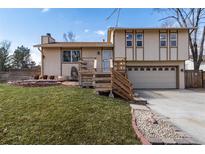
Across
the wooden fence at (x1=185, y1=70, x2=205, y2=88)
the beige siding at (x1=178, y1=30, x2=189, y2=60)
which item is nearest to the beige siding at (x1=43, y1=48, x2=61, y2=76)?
the beige siding at (x1=178, y1=30, x2=189, y2=60)

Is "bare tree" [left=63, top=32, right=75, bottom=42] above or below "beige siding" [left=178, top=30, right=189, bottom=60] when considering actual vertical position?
above

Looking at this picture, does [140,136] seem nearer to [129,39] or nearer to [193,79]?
[129,39]

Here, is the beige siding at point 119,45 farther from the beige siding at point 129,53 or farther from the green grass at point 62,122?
the green grass at point 62,122

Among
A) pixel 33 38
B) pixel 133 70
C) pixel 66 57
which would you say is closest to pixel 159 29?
pixel 133 70

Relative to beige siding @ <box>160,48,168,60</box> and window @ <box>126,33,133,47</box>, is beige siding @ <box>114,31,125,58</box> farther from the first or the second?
beige siding @ <box>160,48,168,60</box>

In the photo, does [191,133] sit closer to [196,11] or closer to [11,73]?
[196,11]

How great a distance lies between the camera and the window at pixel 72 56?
18188 mm

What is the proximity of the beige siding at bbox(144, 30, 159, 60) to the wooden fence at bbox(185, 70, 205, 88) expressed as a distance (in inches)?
164

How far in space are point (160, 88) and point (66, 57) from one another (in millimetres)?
8210

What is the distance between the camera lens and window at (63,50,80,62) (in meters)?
18.2

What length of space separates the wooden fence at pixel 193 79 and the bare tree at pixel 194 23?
356 cm

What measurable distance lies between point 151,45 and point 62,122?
44.9 ft

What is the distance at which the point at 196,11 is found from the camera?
2309 centimetres

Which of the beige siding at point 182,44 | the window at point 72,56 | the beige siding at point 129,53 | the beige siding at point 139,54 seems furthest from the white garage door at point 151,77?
the window at point 72,56
